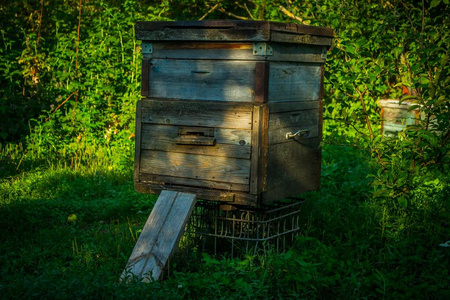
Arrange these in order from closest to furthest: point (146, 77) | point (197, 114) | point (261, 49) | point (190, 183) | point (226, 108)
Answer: point (261, 49), point (226, 108), point (197, 114), point (190, 183), point (146, 77)

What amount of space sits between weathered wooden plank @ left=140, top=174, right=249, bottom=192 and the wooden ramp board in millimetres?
81

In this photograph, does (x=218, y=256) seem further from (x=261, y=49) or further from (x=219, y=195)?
(x=261, y=49)

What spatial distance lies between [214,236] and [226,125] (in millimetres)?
974

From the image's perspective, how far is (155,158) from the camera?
439cm

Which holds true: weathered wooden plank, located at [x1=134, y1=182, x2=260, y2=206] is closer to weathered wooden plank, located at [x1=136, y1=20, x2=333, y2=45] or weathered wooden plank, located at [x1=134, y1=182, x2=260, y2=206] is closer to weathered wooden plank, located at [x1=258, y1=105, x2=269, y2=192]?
weathered wooden plank, located at [x1=258, y1=105, x2=269, y2=192]

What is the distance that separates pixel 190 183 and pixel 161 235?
1.45 ft

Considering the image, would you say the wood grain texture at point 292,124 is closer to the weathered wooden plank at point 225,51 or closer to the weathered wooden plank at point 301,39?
the weathered wooden plank at point 225,51

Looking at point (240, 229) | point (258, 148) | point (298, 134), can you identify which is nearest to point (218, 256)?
point (240, 229)

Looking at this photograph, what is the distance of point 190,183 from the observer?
4.27 m

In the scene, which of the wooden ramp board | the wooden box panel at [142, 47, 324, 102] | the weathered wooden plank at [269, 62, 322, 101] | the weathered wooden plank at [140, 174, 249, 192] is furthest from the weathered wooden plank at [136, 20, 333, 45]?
the wooden ramp board

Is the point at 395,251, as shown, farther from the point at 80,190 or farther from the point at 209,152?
the point at 80,190

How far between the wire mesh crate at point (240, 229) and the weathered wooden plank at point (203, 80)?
913mm

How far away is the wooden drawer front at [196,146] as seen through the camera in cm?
404

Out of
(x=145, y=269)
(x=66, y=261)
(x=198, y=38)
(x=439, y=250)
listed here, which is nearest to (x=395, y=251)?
(x=439, y=250)
